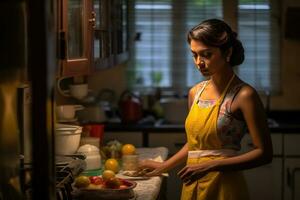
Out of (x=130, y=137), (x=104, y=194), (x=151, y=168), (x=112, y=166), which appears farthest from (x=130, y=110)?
(x=104, y=194)

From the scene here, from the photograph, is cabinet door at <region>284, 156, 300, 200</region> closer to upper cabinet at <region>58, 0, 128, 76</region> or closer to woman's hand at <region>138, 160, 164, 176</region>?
upper cabinet at <region>58, 0, 128, 76</region>

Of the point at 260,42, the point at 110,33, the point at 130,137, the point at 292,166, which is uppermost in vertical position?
the point at 110,33

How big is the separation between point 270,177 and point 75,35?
6.89 feet

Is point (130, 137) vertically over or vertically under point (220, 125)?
under

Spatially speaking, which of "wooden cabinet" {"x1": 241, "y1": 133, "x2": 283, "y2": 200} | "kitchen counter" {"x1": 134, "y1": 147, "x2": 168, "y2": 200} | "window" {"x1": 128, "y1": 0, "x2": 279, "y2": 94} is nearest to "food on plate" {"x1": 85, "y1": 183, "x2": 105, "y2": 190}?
"kitchen counter" {"x1": 134, "y1": 147, "x2": 168, "y2": 200}

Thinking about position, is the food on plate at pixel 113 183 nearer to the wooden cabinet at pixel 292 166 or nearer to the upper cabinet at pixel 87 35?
the upper cabinet at pixel 87 35

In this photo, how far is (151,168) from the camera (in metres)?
2.71

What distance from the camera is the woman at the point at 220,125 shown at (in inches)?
89.7

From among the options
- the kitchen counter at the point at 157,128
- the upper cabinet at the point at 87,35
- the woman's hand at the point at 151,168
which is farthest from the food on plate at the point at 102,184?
the kitchen counter at the point at 157,128

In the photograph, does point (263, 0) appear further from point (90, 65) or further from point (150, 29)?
point (90, 65)

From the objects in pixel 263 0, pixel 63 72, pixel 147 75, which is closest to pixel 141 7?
pixel 147 75

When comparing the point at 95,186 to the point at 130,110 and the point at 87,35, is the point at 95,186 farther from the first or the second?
the point at 130,110

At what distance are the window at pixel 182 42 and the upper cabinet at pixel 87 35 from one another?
2.97 feet

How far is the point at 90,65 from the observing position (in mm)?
2795
